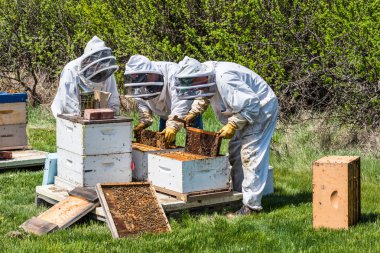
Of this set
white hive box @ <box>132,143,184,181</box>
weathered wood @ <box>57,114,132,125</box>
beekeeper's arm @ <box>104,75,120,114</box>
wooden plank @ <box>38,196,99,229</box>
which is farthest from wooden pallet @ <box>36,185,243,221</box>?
beekeeper's arm @ <box>104,75,120,114</box>

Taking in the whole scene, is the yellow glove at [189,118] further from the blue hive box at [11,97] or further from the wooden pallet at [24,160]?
the blue hive box at [11,97]

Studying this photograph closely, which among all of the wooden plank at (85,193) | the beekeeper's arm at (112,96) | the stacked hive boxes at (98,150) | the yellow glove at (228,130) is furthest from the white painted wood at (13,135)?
the yellow glove at (228,130)

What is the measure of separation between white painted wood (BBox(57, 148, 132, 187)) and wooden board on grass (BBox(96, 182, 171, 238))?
18.2 inches

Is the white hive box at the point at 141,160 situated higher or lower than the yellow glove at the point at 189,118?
lower

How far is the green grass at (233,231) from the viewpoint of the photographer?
19.8 ft

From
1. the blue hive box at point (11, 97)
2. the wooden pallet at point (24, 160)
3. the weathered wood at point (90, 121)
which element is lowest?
the wooden pallet at point (24, 160)

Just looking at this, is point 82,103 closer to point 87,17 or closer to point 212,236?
point 212,236

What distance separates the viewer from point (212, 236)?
251 inches

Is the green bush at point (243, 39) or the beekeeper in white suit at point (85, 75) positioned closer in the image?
the beekeeper in white suit at point (85, 75)

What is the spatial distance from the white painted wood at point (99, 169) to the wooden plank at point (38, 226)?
27.9 inches

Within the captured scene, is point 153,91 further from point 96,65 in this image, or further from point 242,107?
point 242,107

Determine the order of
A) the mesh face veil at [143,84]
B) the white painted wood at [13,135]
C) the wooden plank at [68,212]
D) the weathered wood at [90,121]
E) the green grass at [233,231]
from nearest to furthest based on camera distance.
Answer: the green grass at [233,231], the wooden plank at [68,212], the weathered wood at [90,121], the mesh face veil at [143,84], the white painted wood at [13,135]

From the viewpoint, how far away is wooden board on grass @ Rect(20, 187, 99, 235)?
21.8 ft

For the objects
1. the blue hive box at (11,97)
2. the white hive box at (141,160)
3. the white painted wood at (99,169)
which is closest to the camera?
the white painted wood at (99,169)
